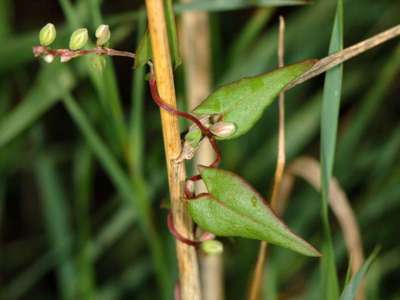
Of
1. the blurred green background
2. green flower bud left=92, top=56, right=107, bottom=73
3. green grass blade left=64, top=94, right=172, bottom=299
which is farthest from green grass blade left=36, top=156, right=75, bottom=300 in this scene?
green flower bud left=92, top=56, right=107, bottom=73

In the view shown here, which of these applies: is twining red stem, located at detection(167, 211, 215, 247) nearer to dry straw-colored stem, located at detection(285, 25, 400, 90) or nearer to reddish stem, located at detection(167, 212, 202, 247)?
reddish stem, located at detection(167, 212, 202, 247)

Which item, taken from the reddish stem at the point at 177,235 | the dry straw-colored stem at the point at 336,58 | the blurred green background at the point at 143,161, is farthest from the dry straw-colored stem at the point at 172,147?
the blurred green background at the point at 143,161

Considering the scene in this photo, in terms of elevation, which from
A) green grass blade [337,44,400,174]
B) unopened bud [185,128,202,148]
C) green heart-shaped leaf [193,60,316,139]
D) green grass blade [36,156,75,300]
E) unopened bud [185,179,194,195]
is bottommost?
green grass blade [36,156,75,300]

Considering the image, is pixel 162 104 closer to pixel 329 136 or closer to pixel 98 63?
pixel 98 63

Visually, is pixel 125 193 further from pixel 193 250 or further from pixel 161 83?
pixel 161 83

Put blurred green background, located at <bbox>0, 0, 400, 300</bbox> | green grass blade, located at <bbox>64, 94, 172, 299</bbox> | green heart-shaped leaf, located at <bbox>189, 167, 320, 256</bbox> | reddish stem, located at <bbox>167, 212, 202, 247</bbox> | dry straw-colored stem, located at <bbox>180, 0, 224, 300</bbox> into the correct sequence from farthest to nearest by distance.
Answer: dry straw-colored stem, located at <bbox>180, 0, 224, 300</bbox>, blurred green background, located at <bbox>0, 0, 400, 300</bbox>, green grass blade, located at <bbox>64, 94, 172, 299</bbox>, reddish stem, located at <bbox>167, 212, 202, 247</bbox>, green heart-shaped leaf, located at <bbox>189, 167, 320, 256</bbox>

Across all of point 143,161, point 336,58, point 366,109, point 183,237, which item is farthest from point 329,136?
point 143,161

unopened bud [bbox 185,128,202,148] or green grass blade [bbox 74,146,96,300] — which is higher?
unopened bud [bbox 185,128,202,148]

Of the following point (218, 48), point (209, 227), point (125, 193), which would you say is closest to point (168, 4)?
point (209, 227)
